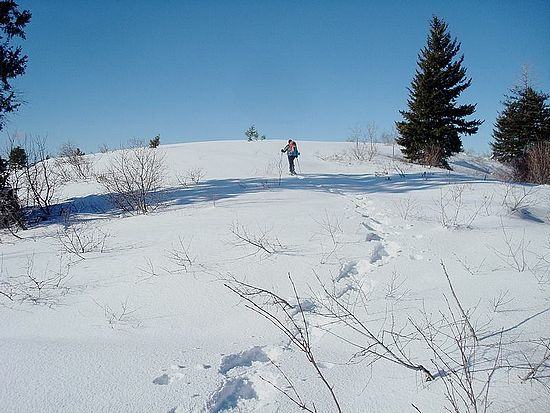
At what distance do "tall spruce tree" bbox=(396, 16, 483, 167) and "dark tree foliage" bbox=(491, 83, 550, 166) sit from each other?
20.2 feet

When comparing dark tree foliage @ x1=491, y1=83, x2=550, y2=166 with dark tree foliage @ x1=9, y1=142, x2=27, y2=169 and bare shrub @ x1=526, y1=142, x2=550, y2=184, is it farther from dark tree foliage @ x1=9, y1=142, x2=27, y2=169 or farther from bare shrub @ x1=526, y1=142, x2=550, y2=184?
dark tree foliage @ x1=9, y1=142, x2=27, y2=169

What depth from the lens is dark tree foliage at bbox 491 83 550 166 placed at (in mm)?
21672

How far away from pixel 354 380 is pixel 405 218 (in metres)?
4.31

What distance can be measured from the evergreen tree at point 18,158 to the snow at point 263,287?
3032 mm

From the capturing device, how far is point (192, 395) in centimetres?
214

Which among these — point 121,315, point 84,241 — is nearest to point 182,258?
point 121,315

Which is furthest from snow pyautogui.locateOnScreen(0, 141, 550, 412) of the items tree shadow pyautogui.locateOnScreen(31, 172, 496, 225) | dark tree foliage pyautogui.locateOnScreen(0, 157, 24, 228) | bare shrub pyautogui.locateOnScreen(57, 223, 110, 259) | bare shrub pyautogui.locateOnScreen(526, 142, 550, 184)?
bare shrub pyautogui.locateOnScreen(526, 142, 550, 184)

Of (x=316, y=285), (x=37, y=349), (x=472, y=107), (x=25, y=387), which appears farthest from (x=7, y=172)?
(x=472, y=107)

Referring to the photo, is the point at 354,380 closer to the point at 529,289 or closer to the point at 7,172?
the point at 529,289

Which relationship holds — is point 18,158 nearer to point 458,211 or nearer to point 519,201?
point 458,211

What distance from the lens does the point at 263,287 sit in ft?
12.4

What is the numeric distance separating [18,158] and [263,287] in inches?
374

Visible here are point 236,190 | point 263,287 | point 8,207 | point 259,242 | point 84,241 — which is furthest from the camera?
point 236,190

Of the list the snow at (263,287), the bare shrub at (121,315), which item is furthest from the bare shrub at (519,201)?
the bare shrub at (121,315)
